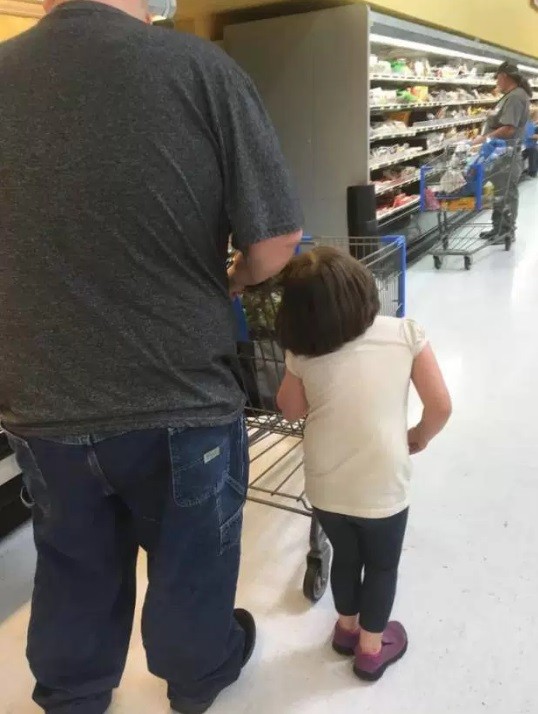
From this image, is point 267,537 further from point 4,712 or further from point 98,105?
point 98,105

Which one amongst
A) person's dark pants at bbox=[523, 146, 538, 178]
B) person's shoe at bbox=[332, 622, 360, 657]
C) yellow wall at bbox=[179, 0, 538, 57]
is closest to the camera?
person's shoe at bbox=[332, 622, 360, 657]

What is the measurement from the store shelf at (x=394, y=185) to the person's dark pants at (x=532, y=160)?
561 cm

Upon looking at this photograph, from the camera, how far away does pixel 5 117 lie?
113 centimetres

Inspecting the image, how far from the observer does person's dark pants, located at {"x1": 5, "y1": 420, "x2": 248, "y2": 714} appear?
4.36 feet

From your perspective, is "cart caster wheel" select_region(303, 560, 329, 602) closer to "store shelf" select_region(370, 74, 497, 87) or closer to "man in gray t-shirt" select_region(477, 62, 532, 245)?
"store shelf" select_region(370, 74, 497, 87)

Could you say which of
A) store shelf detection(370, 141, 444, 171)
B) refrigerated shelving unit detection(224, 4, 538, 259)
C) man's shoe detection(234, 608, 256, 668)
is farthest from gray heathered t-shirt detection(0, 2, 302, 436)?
store shelf detection(370, 141, 444, 171)

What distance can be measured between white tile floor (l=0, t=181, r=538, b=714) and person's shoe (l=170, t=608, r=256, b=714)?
35 mm

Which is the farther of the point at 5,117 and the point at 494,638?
the point at 494,638

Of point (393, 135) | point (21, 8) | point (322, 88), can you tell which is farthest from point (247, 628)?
point (393, 135)

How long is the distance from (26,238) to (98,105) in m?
0.27

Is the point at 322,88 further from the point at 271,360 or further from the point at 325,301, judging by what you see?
the point at 325,301

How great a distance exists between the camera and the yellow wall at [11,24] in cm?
302

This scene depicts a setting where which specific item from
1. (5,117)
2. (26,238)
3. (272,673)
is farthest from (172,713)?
(5,117)

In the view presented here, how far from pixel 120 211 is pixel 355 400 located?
2.16 ft
